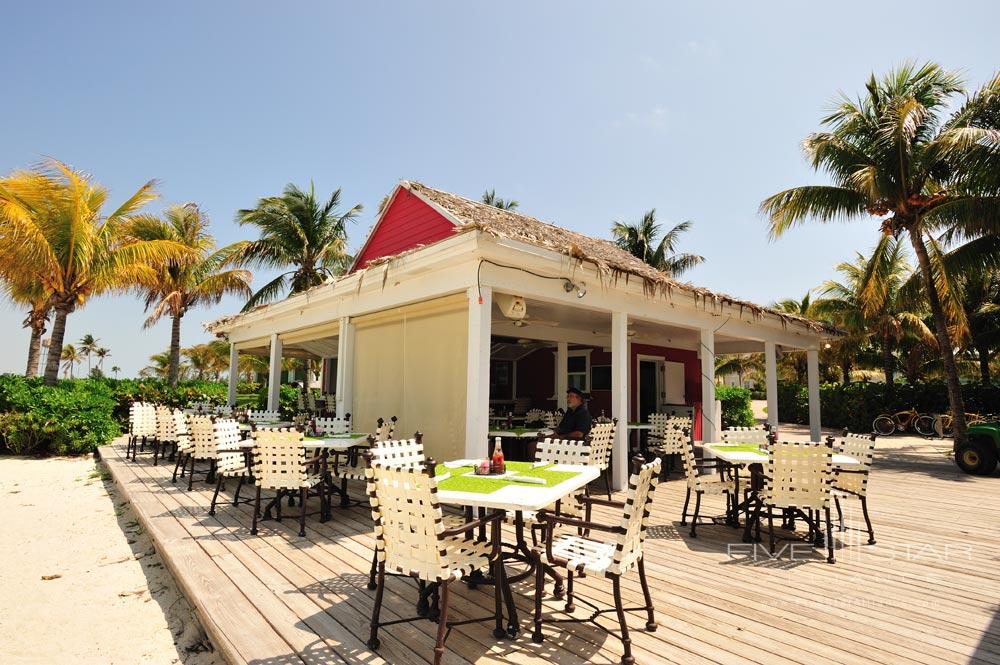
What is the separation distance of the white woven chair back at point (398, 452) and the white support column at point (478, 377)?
1146 millimetres

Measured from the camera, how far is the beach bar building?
627 centimetres

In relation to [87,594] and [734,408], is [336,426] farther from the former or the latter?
[734,408]

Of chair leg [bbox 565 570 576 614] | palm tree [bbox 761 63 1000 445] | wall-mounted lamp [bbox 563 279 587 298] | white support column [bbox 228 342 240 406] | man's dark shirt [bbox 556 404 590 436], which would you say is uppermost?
palm tree [bbox 761 63 1000 445]

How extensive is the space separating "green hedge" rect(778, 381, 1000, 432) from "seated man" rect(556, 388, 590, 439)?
20.0 metres

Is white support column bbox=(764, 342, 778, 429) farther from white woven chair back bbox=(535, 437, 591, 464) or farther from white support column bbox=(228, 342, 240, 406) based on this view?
white support column bbox=(228, 342, 240, 406)

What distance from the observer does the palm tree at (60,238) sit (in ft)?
39.2

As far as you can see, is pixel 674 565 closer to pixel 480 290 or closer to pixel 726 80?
pixel 480 290

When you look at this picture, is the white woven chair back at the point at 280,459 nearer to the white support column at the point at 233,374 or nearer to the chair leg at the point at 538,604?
the chair leg at the point at 538,604

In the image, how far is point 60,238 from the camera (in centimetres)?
1255

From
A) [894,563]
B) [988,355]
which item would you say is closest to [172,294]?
[894,563]

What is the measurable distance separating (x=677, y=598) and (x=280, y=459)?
3986 millimetres

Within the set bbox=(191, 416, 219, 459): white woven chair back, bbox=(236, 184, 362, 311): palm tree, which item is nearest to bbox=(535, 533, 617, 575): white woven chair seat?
bbox=(191, 416, 219, 459): white woven chair back

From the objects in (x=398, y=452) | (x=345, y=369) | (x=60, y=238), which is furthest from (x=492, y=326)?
(x=60, y=238)

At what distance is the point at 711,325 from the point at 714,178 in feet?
A: 11.3
